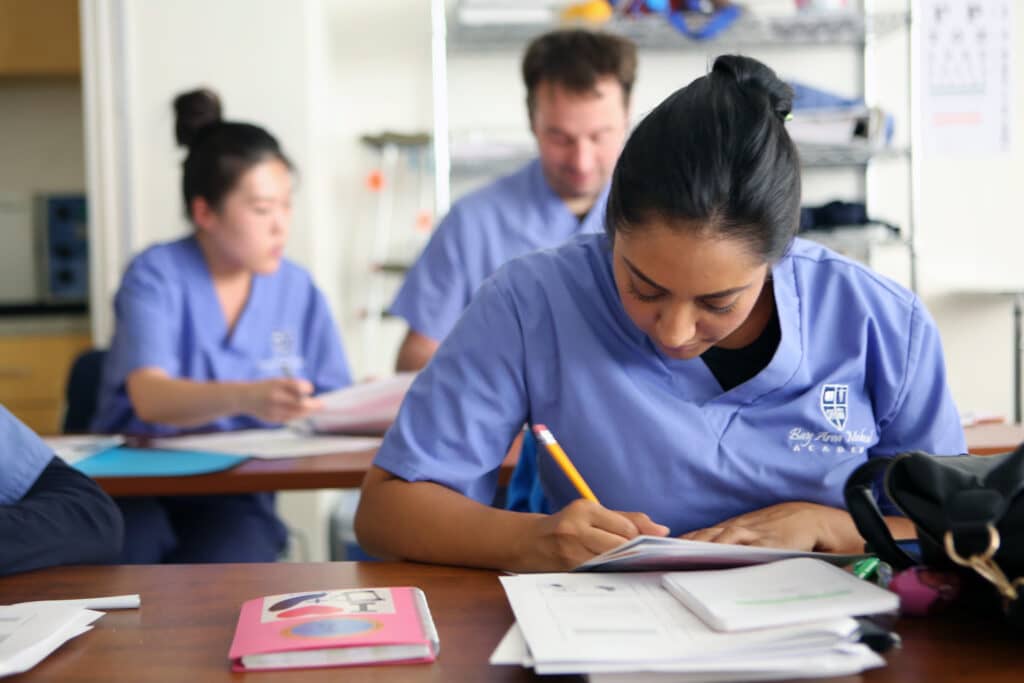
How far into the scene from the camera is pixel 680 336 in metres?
1.05

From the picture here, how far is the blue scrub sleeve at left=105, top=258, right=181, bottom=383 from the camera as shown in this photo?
7.16 ft

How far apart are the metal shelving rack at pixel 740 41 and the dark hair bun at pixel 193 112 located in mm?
885

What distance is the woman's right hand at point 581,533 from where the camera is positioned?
38.3 inches

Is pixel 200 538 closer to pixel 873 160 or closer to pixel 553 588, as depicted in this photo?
pixel 553 588

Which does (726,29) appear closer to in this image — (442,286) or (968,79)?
(968,79)

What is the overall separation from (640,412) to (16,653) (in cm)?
60

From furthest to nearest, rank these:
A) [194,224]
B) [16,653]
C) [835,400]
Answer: [194,224] → [835,400] → [16,653]

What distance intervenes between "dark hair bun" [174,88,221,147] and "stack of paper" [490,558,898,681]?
6.17ft

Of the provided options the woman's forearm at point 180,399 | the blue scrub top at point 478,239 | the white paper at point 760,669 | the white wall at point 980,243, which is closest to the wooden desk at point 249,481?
the woman's forearm at point 180,399

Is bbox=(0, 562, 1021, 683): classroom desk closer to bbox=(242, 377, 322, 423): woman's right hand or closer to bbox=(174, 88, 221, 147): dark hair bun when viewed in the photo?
bbox=(242, 377, 322, 423): woman's right hand

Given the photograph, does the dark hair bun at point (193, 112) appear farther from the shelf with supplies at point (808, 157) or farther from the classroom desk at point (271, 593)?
the classroom desk at point (271, 593)

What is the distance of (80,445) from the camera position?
1883 millimetres

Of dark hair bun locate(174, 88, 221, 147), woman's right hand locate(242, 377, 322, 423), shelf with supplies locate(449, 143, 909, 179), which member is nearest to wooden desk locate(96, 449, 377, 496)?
woman's right hand locate(242, 377, 322, 423)

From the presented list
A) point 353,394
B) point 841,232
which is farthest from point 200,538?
point 841,232
